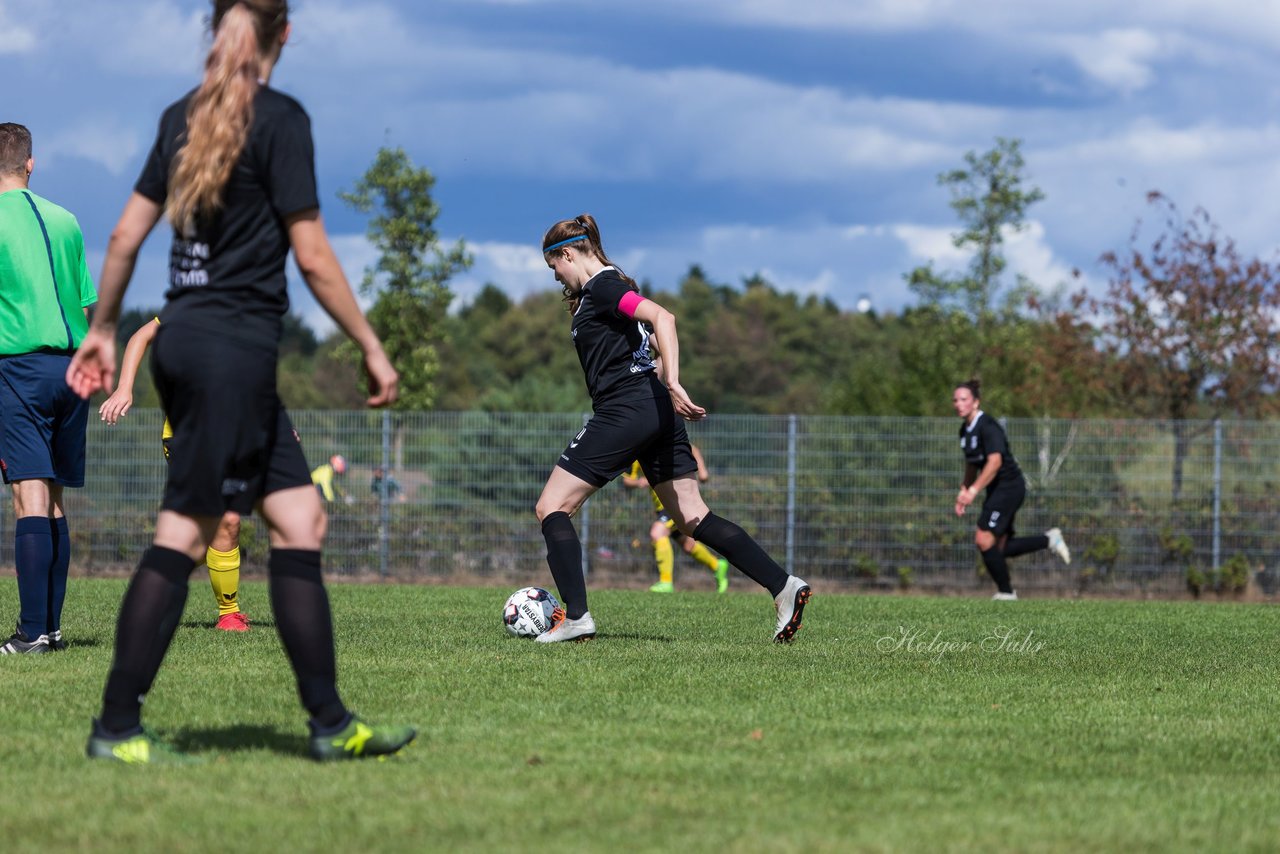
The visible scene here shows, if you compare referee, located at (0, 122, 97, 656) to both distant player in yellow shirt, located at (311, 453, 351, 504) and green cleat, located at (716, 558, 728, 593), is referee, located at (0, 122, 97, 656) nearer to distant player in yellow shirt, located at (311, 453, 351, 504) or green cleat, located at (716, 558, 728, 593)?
green cleat, located at (716, 558, 728, 593)

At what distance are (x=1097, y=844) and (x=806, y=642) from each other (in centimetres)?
468

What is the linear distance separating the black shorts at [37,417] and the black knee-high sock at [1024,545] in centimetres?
1100

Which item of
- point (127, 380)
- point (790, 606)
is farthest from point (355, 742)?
point (790, 606)

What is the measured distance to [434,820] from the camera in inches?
137

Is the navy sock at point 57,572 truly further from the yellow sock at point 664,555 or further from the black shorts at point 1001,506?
the black shorts at point 1001,506

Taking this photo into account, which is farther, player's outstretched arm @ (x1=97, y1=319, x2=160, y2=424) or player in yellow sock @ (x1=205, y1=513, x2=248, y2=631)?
player in yellow sock @ (x1=205, y1=513, x2=248, y2=631)

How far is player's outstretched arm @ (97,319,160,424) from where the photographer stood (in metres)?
7.02

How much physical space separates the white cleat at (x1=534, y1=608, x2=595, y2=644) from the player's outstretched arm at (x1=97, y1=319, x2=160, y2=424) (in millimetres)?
2395

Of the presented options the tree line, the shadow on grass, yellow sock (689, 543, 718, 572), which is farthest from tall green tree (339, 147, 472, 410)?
the shadow on grass

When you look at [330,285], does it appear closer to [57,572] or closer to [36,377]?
[36,377]

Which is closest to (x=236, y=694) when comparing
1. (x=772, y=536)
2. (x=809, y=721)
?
(x=809, y=721)

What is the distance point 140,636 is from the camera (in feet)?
13.6

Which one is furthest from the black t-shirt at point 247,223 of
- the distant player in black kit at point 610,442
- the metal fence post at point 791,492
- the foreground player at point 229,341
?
the metal fence post at point 791,492

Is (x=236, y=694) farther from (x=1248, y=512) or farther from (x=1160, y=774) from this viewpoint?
(x=1248, y=512)
